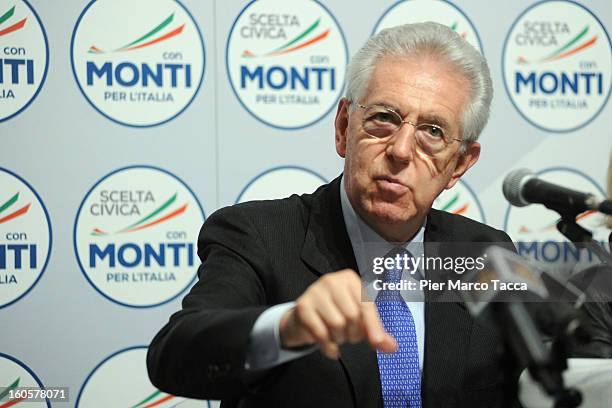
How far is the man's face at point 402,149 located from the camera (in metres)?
1.20

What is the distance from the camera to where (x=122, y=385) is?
6.06 ft

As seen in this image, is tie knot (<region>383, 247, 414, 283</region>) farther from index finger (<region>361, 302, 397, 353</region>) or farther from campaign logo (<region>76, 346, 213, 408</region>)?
campaign logo (<region>76, 346, 213, 408</region>)

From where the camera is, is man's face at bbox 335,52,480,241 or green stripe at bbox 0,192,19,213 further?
green stripe at bbox 0,192,19,213

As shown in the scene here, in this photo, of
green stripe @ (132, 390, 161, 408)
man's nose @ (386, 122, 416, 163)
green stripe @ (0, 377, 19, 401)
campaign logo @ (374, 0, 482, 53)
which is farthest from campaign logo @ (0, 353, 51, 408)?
campaign logo @ (374, 0, 482, 53)

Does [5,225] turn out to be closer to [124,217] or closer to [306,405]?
[124,217]

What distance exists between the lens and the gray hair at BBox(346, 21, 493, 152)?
4.12 feet

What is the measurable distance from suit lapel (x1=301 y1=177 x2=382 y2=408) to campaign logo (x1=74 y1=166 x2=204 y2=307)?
2.06 ft

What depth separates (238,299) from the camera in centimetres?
106

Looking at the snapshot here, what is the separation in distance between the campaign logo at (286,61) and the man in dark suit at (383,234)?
60 centimetres

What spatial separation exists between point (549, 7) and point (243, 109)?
100 cm

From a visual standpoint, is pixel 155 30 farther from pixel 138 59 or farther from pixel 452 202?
pixel 452 202

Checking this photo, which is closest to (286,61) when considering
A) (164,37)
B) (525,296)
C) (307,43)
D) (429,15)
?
(307,43)

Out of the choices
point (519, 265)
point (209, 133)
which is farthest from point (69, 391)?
point (519, 265)

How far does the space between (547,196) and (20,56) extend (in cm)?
143
